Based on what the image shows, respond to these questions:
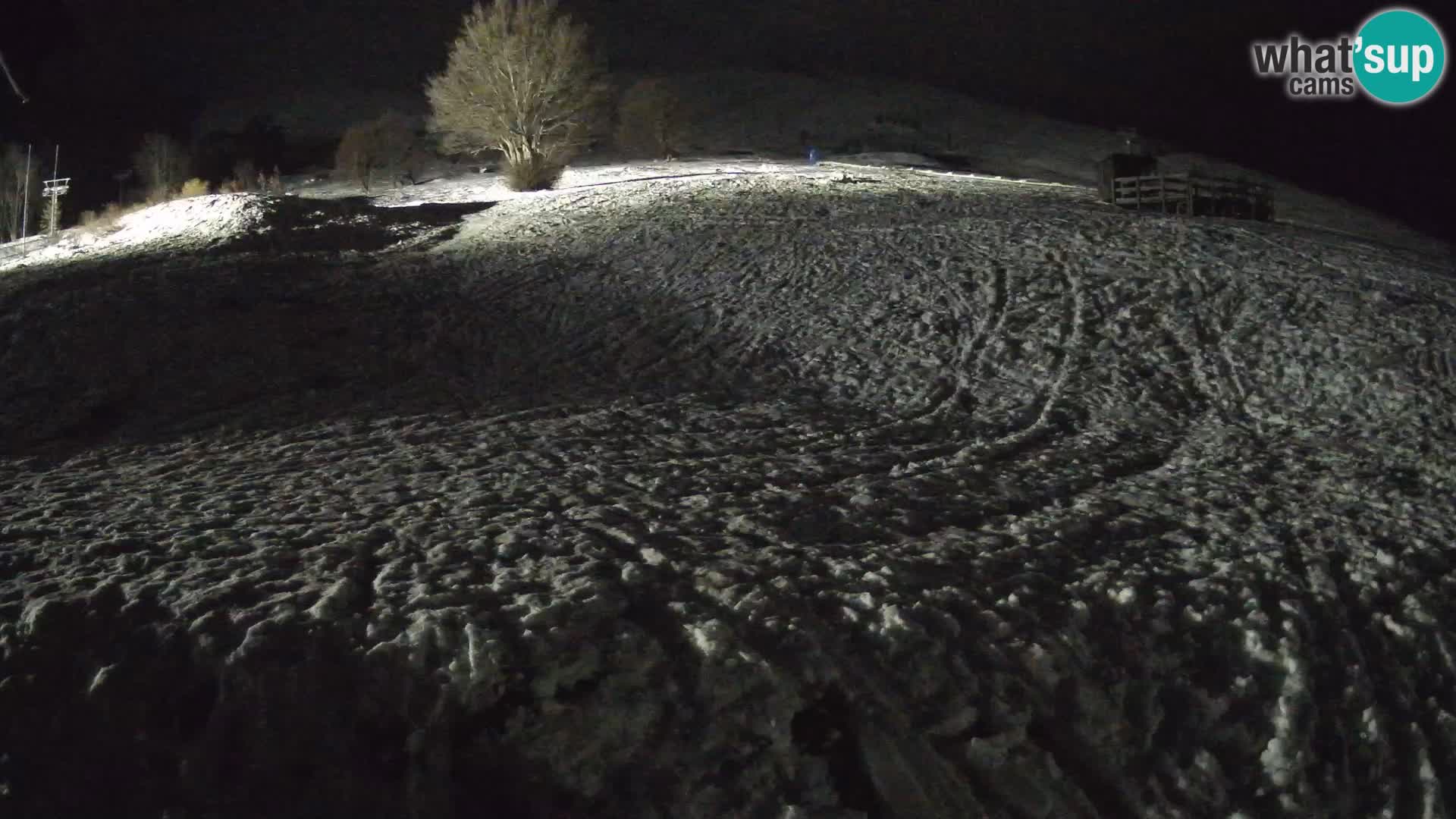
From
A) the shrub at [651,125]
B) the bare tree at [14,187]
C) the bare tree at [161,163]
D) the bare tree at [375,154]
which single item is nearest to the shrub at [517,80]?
the bare tree at [375,154]

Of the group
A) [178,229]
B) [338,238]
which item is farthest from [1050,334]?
[178,229]

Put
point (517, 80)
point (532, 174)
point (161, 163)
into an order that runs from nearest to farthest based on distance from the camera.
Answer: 1. point (532, 174)
2. point (517, 80)
3. point (161, 163)

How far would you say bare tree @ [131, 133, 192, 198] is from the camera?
39.7 metres

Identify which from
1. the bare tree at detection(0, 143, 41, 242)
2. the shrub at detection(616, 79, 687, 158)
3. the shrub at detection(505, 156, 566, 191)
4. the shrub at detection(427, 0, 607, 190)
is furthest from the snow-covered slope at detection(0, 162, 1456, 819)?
the bare tree at detection(0, 143, 41, 242)

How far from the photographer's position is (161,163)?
40750 millimetres

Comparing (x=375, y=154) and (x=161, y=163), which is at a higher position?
(x=161, y=163)

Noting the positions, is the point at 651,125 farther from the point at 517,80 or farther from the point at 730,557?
the point at 730,557

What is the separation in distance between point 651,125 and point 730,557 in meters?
37.6

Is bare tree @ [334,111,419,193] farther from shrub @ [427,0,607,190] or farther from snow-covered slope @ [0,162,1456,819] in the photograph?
snow-covered slope @ [0,162,1456,819]

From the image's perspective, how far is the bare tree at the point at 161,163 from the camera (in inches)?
1563

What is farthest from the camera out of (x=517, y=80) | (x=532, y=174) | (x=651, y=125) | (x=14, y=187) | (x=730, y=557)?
(x=14, y=187)

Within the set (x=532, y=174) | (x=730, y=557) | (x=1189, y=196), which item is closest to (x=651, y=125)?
(x=532, y=174)

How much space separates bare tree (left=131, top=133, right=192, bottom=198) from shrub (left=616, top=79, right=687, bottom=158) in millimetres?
17014

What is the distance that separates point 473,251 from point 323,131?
3951cm
